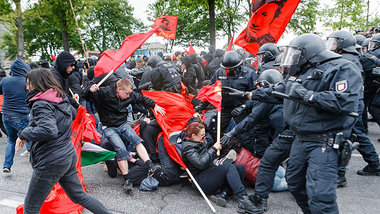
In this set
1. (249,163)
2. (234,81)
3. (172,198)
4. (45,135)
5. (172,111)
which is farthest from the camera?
(172,111)

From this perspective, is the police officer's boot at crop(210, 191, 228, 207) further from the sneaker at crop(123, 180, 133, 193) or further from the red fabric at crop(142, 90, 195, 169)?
the red fabric at crop(142, 90, 195, 169)

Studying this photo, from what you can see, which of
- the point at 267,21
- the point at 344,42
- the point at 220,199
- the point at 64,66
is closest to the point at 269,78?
the point at 344,42

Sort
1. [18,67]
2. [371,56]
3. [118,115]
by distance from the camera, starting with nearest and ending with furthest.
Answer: [118,115] < [18,67] < [371,56]

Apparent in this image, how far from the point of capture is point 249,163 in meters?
4.27

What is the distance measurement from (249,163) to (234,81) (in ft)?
4.79

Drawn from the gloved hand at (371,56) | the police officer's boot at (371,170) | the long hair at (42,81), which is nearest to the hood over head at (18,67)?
the long hair at (42,81)

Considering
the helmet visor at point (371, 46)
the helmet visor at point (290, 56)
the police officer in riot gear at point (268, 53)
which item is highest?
the helmet visor at point (290, 56)

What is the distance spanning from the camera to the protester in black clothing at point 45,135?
2.68 metres

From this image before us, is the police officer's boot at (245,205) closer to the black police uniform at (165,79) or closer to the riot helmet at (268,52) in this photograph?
the riot helmet at (268,52)

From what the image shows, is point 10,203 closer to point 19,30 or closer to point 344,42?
point 344,42

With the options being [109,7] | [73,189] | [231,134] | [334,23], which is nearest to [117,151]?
[73,189]

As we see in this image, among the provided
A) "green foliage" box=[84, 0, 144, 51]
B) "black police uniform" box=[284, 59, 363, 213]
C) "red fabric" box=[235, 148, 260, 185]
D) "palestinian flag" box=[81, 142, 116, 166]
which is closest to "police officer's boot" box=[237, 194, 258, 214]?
"red fabric" box=[235, 148, 260, 185]

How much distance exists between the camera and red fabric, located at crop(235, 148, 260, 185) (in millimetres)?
4211

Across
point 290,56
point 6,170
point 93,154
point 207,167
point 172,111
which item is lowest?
point 6,170
